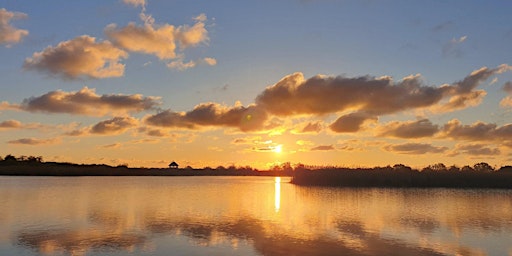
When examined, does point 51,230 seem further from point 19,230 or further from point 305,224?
point 305,224

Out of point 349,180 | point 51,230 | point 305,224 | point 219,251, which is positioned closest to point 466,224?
point 305,224

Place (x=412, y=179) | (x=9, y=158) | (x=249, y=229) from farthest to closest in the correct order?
(x=9, y=158)
(x=412, y=179)
(x=249, y=229)

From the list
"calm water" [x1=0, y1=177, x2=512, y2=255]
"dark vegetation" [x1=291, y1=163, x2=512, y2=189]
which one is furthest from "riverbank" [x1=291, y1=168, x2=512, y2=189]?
"calm water" [x1=0, y1=177, x2=512, y2=255]

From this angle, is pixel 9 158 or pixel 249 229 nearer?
pixel 249 229

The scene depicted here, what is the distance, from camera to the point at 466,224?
27.2m

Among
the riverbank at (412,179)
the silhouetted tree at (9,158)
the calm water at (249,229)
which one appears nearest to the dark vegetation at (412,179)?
the riverbank at (412,179)

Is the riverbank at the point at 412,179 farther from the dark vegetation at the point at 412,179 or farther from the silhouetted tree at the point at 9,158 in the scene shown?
the silhouetted tree at the point at 9,158

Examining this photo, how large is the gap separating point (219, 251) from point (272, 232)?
5571 mm

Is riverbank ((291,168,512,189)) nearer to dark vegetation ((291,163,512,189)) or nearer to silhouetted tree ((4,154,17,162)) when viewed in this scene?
dark vegetation ((291,163,512,189))

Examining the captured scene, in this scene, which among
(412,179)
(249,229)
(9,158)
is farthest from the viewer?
(9,158)

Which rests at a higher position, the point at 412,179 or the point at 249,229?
the point at 412,179

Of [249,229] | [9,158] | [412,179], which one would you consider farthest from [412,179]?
[9,158]

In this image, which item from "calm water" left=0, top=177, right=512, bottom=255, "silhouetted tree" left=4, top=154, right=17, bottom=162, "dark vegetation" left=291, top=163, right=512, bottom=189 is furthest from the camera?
"silhouetted tree" left=4, top=154, right=17, bottom=162

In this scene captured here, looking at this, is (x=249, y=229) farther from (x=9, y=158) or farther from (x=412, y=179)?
(x=9, y=158)
